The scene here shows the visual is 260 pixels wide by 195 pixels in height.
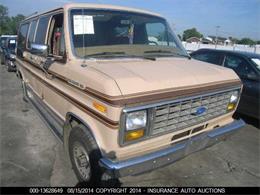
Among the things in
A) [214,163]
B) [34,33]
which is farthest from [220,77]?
[34,33]

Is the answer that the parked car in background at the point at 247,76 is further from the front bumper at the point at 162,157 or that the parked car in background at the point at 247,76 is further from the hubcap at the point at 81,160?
the hubcap at the point at 81,160

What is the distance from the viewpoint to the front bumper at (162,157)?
102 inches

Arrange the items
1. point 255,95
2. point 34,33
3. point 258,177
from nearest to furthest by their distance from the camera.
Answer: point 258,177 < point 34,33 < point 255,95

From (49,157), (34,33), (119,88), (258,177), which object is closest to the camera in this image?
(119,88)

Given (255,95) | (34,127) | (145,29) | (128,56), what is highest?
(145,29)

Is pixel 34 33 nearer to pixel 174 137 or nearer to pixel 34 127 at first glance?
pixel 34 127

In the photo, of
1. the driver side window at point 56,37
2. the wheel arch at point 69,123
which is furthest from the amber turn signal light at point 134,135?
the driver side window at point 56,37

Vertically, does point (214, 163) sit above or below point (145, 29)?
below

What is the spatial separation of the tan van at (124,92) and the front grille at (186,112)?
0.04 feet

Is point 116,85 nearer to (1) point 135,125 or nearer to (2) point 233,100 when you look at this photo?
(1) point 135,125

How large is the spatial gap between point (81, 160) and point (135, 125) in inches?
44.0

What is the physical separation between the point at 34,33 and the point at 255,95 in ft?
15.8

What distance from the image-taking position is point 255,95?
18.1ft

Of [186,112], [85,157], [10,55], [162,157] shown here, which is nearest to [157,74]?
[186,112]
